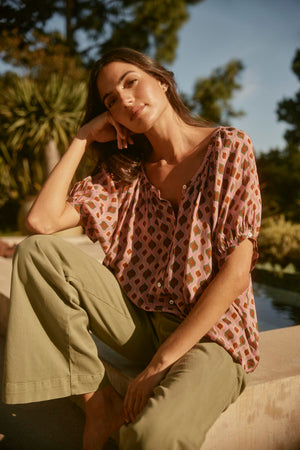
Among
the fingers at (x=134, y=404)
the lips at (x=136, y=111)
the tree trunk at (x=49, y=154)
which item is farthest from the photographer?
the tree trunk at (x=49, y=154)

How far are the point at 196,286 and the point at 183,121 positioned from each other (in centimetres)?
77

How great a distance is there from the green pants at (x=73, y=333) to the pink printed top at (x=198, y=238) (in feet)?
0.23

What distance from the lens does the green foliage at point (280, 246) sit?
17.3 ft

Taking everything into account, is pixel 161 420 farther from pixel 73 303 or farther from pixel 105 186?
pixel 105 186

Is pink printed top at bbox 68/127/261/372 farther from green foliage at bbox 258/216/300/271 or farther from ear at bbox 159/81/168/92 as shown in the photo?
green foliage at bbox 258/216/300/271

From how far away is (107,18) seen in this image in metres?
17.5

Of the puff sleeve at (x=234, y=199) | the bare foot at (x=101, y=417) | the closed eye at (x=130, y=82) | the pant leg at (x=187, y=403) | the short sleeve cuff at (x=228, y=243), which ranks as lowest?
the bare foot at (x=101, y=417)

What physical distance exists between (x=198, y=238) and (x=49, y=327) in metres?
0.61

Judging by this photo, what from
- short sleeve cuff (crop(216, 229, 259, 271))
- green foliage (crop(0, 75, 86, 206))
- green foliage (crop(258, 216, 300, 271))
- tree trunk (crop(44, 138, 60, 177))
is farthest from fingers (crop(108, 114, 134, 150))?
tree trunk (crop(44, 138, 60, 177))

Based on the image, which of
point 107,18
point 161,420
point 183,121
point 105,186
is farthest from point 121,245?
point 107,18

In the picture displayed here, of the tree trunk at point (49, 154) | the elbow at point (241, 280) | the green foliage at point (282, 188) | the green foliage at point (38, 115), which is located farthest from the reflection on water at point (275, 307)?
the green foliage at point (38, 115)

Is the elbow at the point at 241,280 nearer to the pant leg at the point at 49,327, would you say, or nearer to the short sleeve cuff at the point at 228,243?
the short sleeve cuff at the point at 228,243

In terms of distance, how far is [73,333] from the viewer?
1482 millimetres

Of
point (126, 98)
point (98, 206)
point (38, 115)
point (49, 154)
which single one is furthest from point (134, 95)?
point (38, 115)
